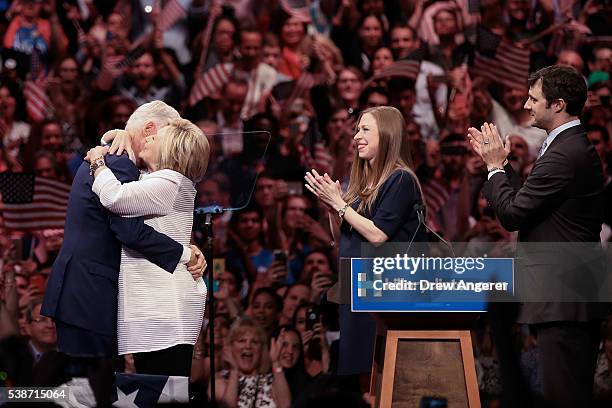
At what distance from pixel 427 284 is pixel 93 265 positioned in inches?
47.3

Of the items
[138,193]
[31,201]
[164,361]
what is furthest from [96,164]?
[31,201]

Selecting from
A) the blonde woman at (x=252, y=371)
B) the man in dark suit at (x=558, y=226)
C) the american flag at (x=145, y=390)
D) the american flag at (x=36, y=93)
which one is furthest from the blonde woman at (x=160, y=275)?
the american flag at (x=36, y=93)

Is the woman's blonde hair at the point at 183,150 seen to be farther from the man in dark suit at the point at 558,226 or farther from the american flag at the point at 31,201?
the american flag at the point at 31,201

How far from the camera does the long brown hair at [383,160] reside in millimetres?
4258

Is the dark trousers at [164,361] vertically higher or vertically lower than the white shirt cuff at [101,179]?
lower

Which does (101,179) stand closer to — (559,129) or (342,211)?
(342,211)

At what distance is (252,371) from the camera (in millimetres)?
5691

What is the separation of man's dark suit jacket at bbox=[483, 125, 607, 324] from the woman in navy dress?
0.58 meters

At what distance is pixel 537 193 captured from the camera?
142 inches

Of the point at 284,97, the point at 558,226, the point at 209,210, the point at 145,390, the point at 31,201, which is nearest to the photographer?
the point at 145,390

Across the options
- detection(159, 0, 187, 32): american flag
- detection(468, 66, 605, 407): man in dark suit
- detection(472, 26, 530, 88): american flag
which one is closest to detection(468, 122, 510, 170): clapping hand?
detection(468, 66, 605, 407): man in dark suit

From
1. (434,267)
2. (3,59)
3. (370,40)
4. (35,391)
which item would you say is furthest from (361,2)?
(35,391)

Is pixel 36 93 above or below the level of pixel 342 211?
above

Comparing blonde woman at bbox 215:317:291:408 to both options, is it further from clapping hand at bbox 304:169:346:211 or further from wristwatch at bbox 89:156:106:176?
wristwatch at bbox 89:156:106:176
